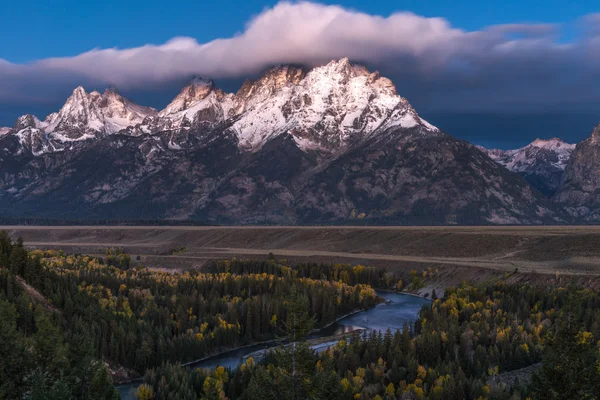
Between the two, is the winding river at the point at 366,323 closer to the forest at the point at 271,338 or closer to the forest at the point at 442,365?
the forest at the point at 271,338

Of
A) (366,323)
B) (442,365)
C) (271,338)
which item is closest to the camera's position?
(442,365)

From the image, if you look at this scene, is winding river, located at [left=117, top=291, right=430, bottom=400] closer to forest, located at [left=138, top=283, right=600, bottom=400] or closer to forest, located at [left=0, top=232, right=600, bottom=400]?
forest, located at [left=0, top=232, right=600, bottom=400]

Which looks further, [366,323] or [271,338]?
[366,323]

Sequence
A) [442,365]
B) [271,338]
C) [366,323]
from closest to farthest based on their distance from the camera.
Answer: [442,365] → [271,338] → [366,323]

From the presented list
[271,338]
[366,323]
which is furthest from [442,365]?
[366,323]

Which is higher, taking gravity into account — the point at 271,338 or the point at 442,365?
the point at 442,365

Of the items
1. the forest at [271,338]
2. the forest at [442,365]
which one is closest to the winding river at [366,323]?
the forest at [271,338]

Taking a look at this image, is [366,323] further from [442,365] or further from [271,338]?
[442,365]
